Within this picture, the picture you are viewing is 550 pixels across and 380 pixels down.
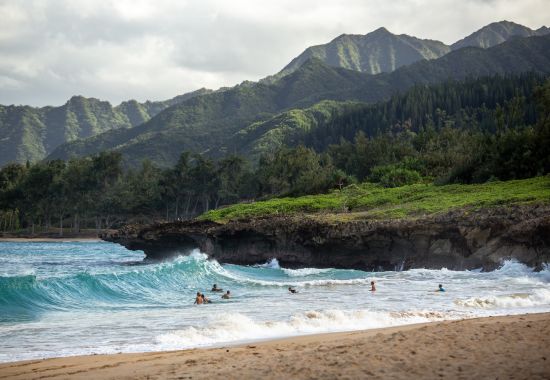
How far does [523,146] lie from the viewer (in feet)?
152

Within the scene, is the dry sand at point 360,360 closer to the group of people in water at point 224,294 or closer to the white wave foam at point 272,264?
the group of people in water at point 224,294

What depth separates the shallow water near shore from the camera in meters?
17.0

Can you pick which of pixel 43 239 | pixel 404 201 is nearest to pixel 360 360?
pixel 404 201

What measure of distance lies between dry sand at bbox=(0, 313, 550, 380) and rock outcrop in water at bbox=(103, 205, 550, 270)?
1789 centimetres

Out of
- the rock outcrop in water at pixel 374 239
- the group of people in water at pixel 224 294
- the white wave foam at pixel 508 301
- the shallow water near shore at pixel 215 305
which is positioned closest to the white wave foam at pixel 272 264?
the rock outcrop in water at pixel 374 239

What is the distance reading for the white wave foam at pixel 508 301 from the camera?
69.8 ft

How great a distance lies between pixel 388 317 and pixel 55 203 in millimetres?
113291

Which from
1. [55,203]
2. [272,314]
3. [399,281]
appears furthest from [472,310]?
[55,203]

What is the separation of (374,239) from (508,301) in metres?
16.0

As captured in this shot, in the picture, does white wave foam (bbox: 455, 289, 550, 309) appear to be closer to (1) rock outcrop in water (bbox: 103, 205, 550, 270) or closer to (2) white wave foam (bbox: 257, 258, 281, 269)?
(1) rock outcrop in water (bbox: 103, 205, 550, 270)

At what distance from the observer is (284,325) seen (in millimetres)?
18297

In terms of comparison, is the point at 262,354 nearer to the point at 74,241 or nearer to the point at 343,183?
the point at 343,183

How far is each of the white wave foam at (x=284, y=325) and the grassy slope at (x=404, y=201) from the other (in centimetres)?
1799

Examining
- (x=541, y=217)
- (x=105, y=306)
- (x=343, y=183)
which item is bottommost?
(x=105, y=306)
